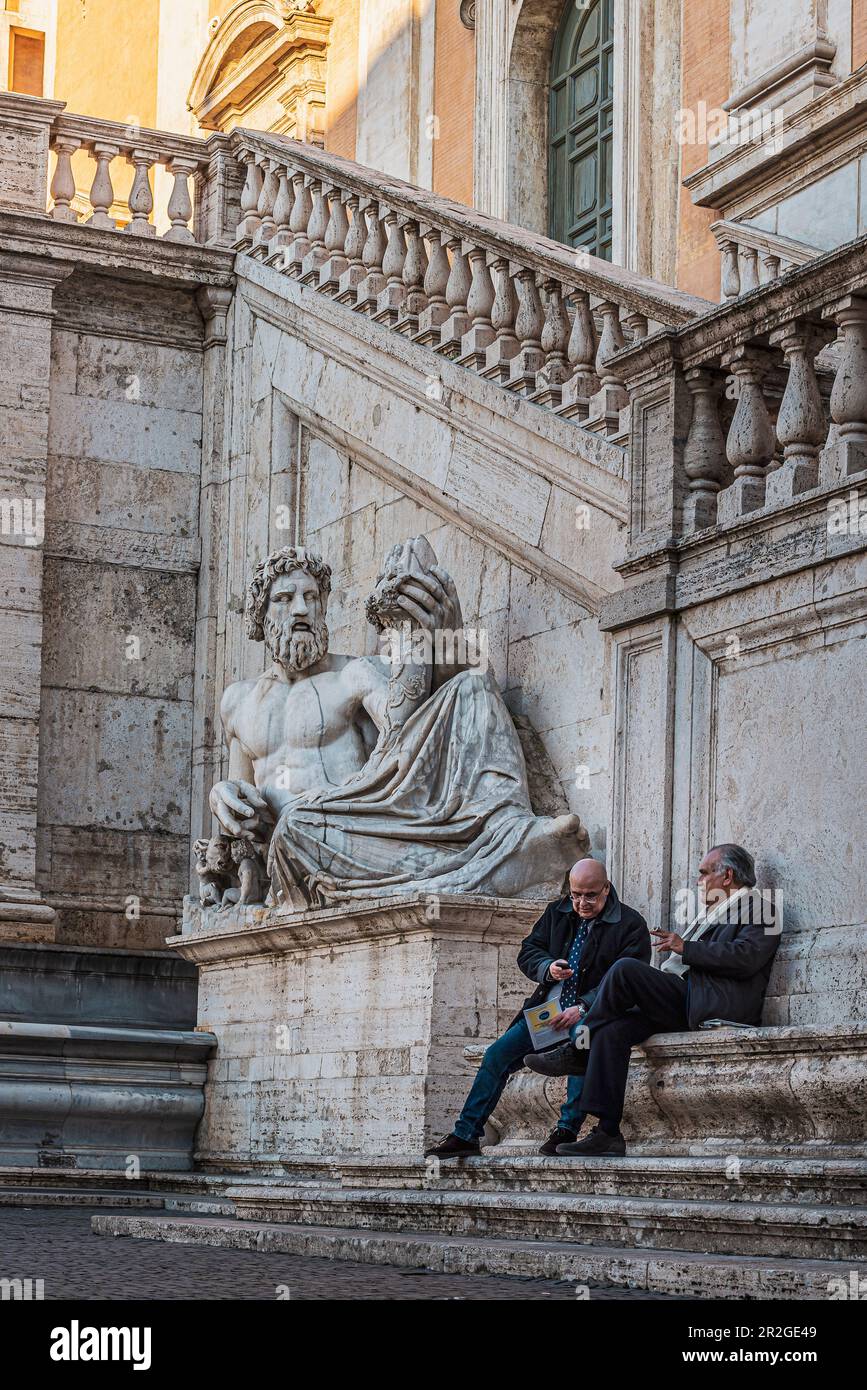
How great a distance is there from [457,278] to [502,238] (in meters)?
0.57

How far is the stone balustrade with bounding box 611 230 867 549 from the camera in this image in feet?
24.4

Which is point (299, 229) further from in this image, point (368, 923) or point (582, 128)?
point (368, 923)

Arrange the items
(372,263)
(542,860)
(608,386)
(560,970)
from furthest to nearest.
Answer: (372,263) → (608,386) → (542,860) → (560,970)

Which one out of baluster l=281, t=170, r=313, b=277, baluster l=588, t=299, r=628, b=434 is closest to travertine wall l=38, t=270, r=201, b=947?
baluster l=281, t=170, r=313, b=277

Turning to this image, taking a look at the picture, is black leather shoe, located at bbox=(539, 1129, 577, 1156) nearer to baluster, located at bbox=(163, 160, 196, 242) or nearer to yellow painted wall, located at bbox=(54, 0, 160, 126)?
baluster, located at bbox=(163, 160, 196, 242)

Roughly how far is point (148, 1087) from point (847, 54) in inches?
272

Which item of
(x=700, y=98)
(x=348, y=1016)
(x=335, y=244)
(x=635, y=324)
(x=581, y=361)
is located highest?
(x=700, y=98)

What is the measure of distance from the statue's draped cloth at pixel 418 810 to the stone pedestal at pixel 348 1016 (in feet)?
0.67

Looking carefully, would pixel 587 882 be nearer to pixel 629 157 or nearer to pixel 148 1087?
pixel 148 1087

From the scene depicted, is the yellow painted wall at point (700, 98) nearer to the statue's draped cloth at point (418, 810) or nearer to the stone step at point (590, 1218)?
the statue's draped cloth at point (418, 810)

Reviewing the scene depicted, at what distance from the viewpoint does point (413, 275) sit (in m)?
12.3

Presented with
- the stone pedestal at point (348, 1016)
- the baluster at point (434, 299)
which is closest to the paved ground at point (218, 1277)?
the stone pedestal at point (348, 1016)

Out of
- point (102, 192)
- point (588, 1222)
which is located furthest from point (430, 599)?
point (102, 192)
